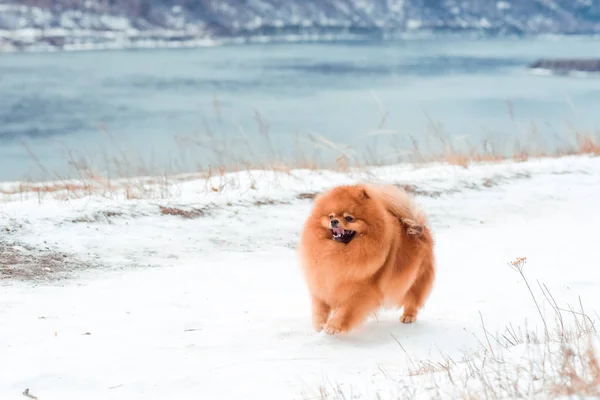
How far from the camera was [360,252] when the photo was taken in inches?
145

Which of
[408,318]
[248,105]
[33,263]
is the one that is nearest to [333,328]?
[408,318]

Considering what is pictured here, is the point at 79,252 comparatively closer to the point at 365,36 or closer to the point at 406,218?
the point at 406,218

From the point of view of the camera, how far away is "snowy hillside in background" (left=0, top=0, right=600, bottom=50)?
64.9m

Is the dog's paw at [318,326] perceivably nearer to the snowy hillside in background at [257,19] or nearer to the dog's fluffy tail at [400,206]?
the dog's fluffy tail at [400,206]

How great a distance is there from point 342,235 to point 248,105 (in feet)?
71.0

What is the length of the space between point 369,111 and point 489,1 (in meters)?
88.6

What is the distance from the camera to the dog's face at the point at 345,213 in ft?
11.9

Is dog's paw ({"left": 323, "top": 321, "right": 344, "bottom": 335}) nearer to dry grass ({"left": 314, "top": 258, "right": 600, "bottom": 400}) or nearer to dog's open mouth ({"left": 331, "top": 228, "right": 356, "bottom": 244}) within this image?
dog's open mouth ({"left": 331, "top": 228, "right": 356, "bottom": 244})

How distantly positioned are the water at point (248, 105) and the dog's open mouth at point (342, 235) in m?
4.95

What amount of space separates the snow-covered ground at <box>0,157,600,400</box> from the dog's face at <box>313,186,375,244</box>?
599mm

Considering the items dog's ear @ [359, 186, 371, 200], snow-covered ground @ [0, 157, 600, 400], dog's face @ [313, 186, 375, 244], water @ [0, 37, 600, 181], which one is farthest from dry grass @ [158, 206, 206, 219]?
dog's ear @ [359, 186, 371, 200]

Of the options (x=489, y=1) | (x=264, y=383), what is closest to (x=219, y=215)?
(x=264, y=383)

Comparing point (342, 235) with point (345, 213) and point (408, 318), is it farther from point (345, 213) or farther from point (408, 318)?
point (408, 318)

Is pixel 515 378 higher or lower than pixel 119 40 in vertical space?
higher
